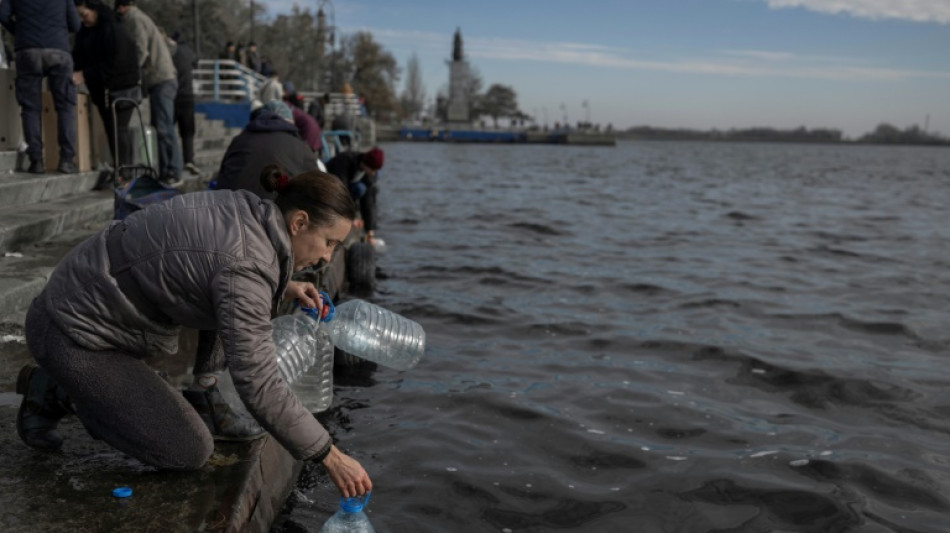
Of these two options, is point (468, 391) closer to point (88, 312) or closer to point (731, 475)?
point (731, 475)

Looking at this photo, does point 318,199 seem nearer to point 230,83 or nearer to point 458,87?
point 230,83

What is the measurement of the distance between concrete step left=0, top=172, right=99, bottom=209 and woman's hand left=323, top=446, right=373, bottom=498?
5.91 metres

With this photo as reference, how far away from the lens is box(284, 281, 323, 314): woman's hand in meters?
3.91

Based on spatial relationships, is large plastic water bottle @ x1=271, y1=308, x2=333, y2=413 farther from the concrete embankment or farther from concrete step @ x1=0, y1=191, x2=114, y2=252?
concrete step @ x1=0, y1=191, x2=114, y2=252

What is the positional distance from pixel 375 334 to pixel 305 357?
0.95 metres

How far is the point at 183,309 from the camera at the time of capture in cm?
326

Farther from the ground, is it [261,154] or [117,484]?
[261,154]

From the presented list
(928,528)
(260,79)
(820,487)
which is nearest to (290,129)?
(820,487)

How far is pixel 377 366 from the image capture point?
7.12 m

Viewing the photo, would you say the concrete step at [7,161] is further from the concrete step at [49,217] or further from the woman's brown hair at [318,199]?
the woman's brown hair at [318,199]

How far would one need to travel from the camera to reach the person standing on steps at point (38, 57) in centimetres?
867

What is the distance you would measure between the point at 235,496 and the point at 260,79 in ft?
101

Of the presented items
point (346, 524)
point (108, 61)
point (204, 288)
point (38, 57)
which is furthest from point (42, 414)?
point (108, 61)

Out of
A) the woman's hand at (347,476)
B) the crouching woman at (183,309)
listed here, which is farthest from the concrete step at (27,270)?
the woman's hand at (347,476)
